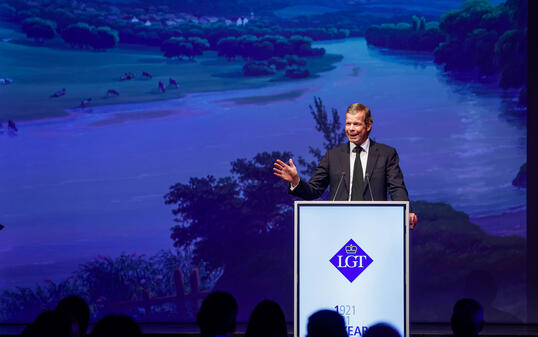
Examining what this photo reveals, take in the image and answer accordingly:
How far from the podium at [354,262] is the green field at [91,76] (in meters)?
3.31

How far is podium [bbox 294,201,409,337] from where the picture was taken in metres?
2.86

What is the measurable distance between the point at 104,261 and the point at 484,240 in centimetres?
353

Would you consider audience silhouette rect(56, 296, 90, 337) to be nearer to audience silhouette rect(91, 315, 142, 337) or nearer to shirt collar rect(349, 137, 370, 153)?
audience silhouette rect(91, 315, 142, 337)

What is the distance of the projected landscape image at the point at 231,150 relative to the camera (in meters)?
5.61

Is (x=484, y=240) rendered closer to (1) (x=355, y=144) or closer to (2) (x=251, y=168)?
(2) (x=251, y=168)

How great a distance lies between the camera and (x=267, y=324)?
243 cm

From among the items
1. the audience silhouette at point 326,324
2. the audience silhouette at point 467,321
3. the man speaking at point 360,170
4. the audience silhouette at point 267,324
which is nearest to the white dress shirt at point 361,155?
the man speaking at point 360,170

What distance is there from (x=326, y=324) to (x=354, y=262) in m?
0.32

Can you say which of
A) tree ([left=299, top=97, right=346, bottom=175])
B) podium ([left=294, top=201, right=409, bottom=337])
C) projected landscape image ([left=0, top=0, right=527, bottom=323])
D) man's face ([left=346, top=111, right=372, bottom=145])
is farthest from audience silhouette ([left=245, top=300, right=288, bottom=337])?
tree ([left=299, top=97, right=346, bottom=175])

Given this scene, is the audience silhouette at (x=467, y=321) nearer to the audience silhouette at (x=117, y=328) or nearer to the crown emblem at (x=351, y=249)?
the crown emblem at (x=351, y=249)

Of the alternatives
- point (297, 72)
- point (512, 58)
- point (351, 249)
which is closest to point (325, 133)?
point (297, 72)

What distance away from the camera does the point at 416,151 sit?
18.7 feet

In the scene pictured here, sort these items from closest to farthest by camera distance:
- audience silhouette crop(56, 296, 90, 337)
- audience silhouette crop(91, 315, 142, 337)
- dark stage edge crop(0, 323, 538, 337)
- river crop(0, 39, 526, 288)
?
audience silhouette crop(91, 315, 142, 337)
audience silhouette crop(56, 296, 90, 337)
dark stage edge crop(0, 323, 538, 337)
river crop(0, 39, 526, 288)

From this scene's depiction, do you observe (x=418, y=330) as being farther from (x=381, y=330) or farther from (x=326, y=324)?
(x=326, y=324)
